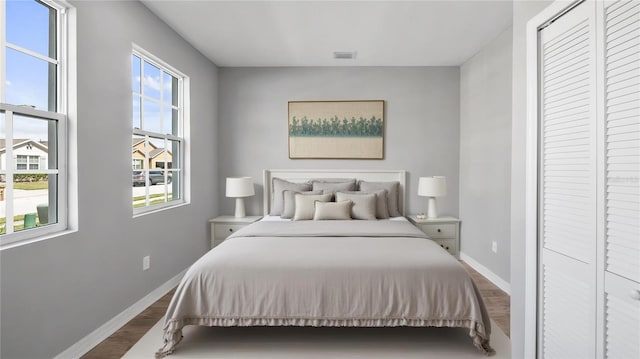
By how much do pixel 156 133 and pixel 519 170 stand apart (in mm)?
3069

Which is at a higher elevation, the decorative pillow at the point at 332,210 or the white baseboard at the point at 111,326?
the decorative pillow at the point at 332,210

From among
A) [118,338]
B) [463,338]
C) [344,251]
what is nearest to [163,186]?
[118,338]

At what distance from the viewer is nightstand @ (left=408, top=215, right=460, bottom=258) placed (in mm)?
4383

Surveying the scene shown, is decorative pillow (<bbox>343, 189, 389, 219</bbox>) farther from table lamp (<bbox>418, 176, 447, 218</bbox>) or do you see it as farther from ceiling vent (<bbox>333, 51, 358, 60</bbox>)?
ceiling vent (<bbox>333, 51, 358, 60</bbox>)

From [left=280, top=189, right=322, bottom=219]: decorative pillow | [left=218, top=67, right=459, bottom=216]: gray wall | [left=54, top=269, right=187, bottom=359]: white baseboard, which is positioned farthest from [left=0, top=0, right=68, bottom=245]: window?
[left=218, top=67, right=459, bottom=216]: gray wall

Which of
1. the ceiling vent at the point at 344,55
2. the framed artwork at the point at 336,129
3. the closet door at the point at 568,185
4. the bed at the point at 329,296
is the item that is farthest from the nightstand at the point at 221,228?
the closet door at the point at 568,185

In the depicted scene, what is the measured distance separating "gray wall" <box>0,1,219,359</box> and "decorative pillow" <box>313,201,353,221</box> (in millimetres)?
1501

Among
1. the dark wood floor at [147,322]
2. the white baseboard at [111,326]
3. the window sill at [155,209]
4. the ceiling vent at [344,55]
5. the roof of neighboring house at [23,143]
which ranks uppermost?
the ceiling vent at [344,55]

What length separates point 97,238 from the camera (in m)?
2.42

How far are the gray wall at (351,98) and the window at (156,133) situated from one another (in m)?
0.95

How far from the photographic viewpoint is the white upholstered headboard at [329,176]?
185 inches

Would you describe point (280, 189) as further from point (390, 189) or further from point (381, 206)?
point (390, 189)

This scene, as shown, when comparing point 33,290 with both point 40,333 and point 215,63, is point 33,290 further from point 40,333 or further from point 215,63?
point 215,63

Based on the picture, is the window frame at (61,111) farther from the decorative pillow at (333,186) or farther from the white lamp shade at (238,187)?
the decorative pillow at (333,186)
